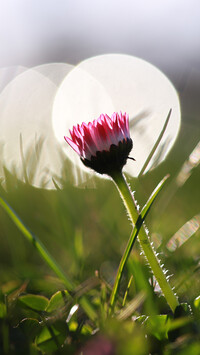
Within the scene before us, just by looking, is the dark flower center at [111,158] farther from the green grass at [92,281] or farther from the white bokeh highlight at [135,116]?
the white bokeh highlight at [135,116]

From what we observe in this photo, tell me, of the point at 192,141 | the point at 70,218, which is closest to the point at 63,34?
the point at 192,141

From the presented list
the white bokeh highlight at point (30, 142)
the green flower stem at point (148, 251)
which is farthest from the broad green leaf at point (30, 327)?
the white bokeh highlight at point (30, 142)

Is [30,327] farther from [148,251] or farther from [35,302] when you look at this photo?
[148,251]

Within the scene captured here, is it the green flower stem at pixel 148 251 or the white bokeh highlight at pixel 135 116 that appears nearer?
the green flower stem at pixel 148 251

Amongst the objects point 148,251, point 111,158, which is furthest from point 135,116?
point 148,251

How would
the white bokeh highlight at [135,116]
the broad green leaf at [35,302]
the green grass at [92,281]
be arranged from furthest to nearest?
the white bokeh highlight at [135,116]
the broad green leaf at [35,302]
the green grass at [92,281]

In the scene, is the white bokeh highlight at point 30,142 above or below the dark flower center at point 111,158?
below

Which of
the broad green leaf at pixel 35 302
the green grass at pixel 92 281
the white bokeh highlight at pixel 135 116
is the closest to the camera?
the green grass at pixel 92 281
